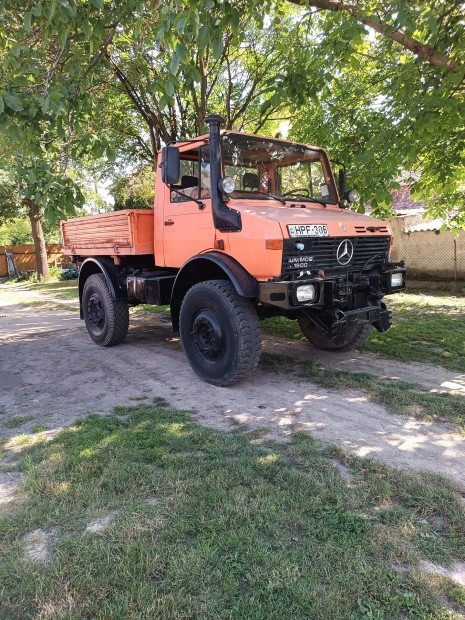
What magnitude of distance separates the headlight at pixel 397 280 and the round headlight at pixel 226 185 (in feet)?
7.21

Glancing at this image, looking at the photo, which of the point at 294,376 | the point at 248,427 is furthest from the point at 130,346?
the point at 248,427

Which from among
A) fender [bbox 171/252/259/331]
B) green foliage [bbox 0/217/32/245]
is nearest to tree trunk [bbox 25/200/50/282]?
fender [bbox 171/252/259/331]

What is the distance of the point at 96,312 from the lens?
24.9ft

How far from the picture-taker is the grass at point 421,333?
6.12 m

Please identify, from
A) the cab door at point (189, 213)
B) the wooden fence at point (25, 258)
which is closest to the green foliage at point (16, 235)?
the wooden fence at point (25, 258)

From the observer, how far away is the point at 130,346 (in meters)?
7.35

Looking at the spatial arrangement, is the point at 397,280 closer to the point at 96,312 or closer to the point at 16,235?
the point at 96,312

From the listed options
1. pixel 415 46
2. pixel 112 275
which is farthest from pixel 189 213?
pixel 415 46

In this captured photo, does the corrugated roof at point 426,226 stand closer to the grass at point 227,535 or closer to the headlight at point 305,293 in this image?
the headlight at point 305,293

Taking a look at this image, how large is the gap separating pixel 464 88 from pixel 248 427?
17.9 feet

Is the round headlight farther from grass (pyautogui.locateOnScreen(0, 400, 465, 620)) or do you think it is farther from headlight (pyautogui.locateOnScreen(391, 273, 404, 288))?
grass (pyautogui.locateOnScreen(0, 400, 465, 620))

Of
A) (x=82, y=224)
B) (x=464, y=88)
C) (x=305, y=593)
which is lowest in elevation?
(x=305, y=593)

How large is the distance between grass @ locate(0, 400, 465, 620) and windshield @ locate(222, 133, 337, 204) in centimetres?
309

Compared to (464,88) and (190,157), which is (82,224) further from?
(464,88)
